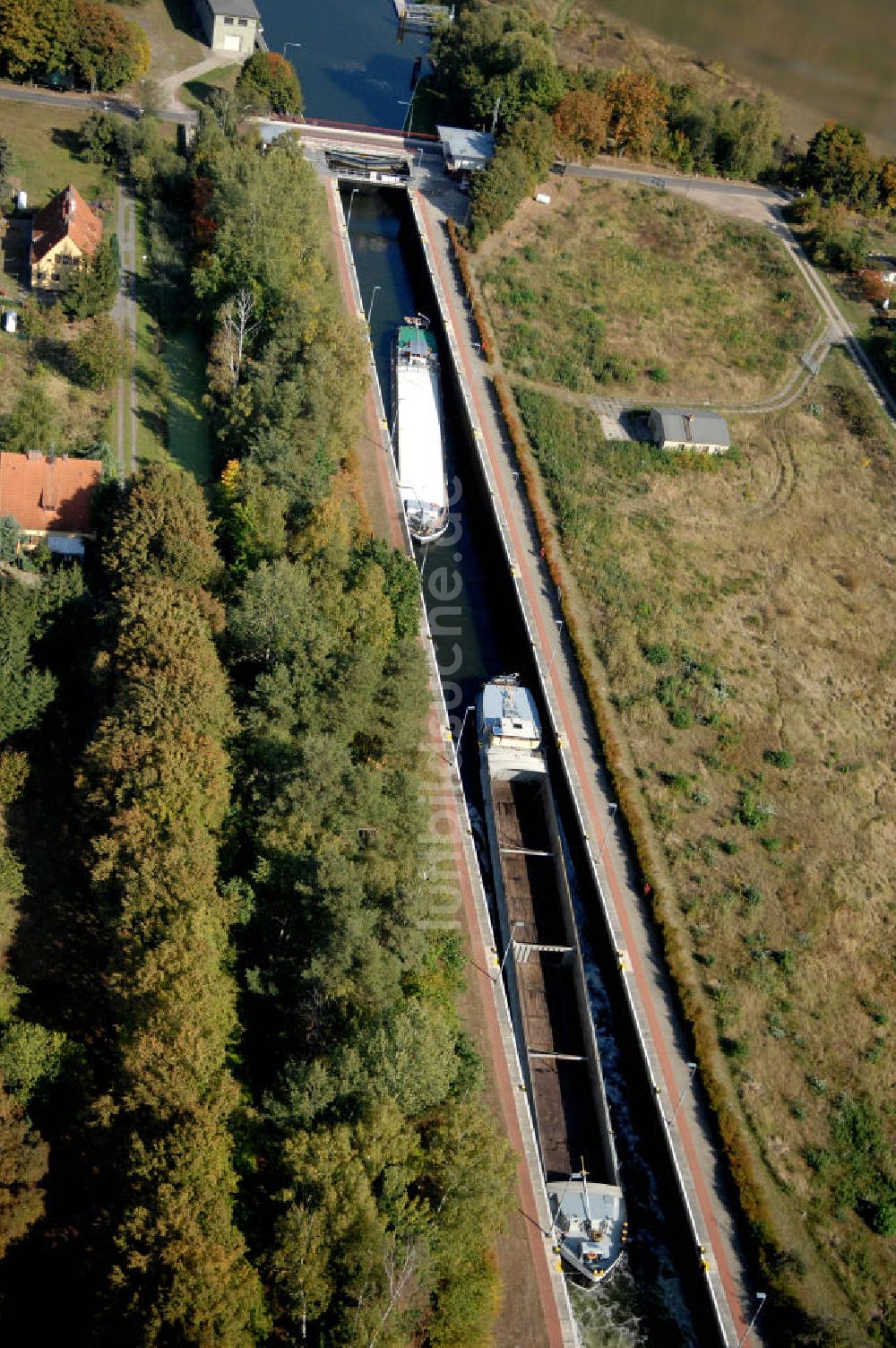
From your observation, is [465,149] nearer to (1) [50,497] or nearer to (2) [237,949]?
(1) [50,497]

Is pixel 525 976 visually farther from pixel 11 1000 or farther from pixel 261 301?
pixel 261 301

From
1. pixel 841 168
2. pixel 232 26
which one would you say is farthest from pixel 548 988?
pixel 232 26

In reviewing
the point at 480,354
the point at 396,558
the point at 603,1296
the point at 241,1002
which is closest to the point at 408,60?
the point at 480,354

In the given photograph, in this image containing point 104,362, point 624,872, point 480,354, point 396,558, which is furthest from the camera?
point 480,354

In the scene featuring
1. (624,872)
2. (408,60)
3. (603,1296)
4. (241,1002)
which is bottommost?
(603,1296)

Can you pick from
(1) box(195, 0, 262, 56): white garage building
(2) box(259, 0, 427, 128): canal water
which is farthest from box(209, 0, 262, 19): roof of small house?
(2) box(259, 0, 427, 128): canal water
